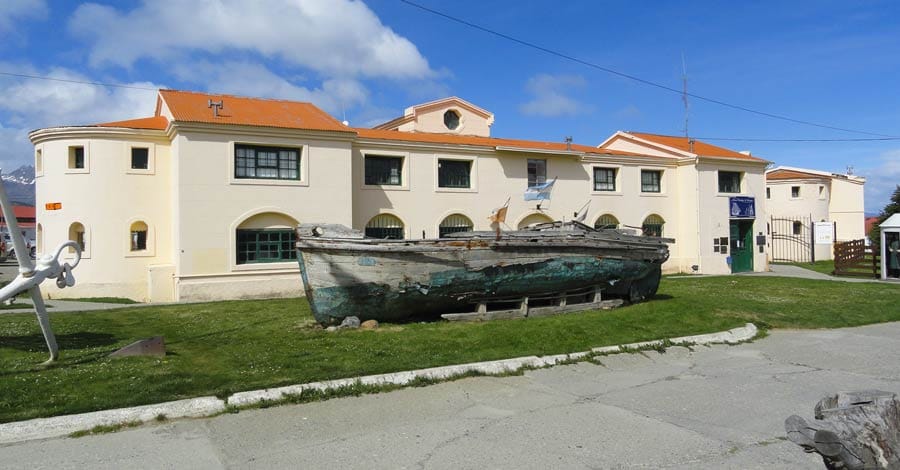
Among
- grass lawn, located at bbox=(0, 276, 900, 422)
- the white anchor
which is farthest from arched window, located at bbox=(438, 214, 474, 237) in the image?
the white anchor

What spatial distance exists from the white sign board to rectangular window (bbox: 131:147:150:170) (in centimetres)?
3579

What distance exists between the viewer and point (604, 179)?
27.2 metres

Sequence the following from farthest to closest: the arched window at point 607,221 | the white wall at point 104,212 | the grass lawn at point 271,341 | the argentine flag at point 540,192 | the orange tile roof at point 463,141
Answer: the arched window at point 607,221
the argentine flag at point 540,192
the orange tile roof at point 463,141
the white wall at point 104,212
the grass lawn at point 271,341

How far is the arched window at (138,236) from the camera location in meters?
19.5

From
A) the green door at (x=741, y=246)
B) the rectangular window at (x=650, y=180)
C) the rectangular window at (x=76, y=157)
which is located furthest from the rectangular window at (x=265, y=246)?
the green door at (x=741, y=246)

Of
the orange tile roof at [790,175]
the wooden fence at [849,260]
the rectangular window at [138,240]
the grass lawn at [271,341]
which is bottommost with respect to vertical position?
the grass lawn at [271,341]

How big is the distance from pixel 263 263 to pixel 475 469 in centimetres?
1632

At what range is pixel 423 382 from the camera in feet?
24.2

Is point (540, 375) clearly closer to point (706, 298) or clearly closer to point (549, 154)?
point (706, 298)

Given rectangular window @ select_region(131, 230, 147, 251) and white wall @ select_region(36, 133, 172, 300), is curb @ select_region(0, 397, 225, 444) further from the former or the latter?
rectangular window @ select_region(131, 230, 147, 251)

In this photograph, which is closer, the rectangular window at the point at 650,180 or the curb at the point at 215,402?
the curb at the point at 215,402

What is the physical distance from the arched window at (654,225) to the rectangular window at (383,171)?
12602mm

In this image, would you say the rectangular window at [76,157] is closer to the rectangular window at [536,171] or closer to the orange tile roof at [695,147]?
the rectangular window at [536,171]

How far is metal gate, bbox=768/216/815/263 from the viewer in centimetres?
3653
